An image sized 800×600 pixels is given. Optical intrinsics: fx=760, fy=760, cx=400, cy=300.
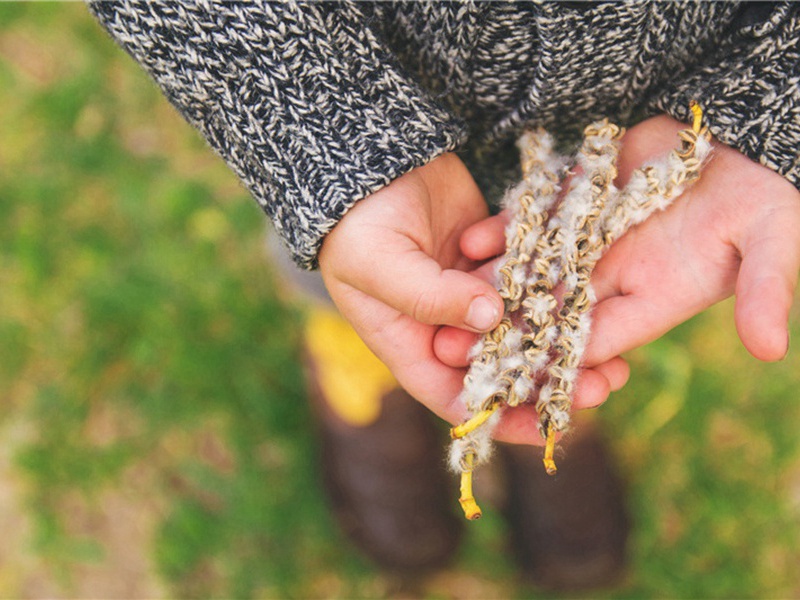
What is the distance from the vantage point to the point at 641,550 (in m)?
1.87

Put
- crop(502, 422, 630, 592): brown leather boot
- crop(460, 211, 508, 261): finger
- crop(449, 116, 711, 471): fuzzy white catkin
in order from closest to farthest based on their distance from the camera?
1. crop(449, 116, 711, 471): fuzzy white catkin
2. crop(460, 211, 508, 261): finger
3. crop(502, 422, 630, 592): brown leather boot

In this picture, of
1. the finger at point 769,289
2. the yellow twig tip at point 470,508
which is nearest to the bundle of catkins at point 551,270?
the yellow twig tip at point 470,508

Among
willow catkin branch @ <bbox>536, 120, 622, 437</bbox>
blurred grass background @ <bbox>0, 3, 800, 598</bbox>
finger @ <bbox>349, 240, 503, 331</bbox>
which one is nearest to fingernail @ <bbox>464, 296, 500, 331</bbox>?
finger @ <bbox>349, 240, 503, 331</bbox>

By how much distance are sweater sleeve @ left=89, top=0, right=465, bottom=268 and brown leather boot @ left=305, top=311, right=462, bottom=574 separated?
2.60 ft

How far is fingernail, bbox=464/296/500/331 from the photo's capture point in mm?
1050

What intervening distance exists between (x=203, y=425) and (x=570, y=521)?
98cm

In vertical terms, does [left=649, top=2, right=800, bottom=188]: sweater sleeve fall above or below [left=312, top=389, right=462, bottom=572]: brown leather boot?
above

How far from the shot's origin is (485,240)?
1.21 meters

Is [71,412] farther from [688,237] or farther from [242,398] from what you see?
[688,237]

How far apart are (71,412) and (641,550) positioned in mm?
1525

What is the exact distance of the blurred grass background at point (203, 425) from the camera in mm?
1877

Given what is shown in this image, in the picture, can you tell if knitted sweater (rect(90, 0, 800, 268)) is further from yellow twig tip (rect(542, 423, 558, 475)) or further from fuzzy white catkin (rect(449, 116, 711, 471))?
yellow twig tip (rect(542, 423, 558, 475))

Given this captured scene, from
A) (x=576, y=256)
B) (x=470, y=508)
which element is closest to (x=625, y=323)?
(x=576, y=256)

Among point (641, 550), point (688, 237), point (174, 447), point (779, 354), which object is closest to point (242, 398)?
point (174, 447)
